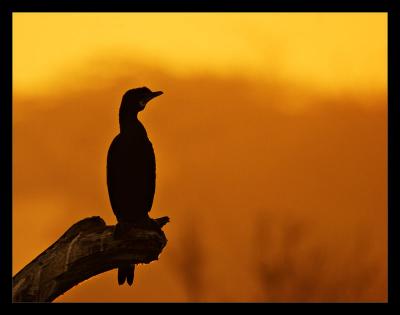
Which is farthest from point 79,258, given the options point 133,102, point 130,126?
point 133,102

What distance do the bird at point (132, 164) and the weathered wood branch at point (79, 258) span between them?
89 cm

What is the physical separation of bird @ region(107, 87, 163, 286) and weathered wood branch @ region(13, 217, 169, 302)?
0.89 metres

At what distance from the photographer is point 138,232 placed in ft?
26.9

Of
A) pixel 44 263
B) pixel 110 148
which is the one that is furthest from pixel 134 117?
pixel 44 263

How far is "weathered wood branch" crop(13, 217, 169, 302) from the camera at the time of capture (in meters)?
7.84

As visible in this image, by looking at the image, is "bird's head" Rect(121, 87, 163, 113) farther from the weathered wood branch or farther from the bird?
the weathered wood branch

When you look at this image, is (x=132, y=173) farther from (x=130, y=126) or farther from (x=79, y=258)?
(x=79, y=258)

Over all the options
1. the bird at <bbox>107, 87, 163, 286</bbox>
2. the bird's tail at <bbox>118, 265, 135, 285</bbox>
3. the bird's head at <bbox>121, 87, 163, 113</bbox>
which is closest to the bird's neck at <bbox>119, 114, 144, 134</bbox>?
the bird at <bbox>107, 87, 163, 286</bbox>

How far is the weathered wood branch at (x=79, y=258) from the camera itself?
784 centimetres

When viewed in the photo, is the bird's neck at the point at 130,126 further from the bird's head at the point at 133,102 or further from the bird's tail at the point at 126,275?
the bird's tail at the point at 126,275

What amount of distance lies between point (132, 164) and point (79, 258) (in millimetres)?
1698

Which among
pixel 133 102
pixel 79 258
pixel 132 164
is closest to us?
pixel 79 258

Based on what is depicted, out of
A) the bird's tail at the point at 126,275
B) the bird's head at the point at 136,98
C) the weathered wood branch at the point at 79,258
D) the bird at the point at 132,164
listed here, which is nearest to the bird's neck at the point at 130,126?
the bird at the point at 132,164

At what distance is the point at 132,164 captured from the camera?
9.23 m
